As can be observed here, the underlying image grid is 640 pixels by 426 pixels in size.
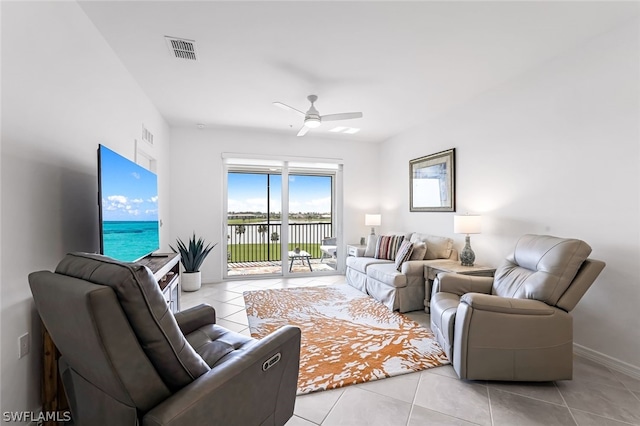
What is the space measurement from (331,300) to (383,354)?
1.58 meters

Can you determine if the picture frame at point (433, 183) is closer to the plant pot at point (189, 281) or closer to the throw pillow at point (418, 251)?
the throw pillow at point (418, 251)

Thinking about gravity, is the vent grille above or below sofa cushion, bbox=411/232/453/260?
above

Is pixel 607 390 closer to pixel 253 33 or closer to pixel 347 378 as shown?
pixel 347 378

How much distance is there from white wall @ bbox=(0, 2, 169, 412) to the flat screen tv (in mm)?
231

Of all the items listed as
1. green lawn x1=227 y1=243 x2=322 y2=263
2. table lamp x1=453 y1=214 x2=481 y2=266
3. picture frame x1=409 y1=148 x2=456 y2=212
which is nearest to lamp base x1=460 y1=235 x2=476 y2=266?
table lamp x1=453 y1=214 x2=481 y2=266

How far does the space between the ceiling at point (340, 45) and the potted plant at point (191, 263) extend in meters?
2.07

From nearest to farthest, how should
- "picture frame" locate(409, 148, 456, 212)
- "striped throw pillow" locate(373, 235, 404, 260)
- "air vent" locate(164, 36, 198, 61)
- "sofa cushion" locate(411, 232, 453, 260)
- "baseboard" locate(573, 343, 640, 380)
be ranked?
"baseboard" locate(573, 343, 640, 380)
"air vent" locate(164, 36, 198, 61)
"sofa cushion" locate(411, 232, 453, 260)
"picture frame" locate(409, 148, 456, 212)
"striped throw pillow" locate(373, 235, 404, 260)

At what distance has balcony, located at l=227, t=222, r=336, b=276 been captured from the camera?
558 cm

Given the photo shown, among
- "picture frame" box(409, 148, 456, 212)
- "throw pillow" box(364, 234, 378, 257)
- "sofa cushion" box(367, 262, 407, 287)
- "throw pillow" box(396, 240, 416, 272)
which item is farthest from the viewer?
"throw pillow" box(364, 234, 378, 257)

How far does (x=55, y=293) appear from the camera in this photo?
0.98 metres

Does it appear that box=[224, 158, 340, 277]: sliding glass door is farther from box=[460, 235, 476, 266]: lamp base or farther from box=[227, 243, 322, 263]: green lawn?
box=[460, 235, 476, 266]: lamp base

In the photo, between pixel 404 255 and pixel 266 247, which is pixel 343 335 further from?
pixel 266 247

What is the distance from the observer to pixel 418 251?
3883mm

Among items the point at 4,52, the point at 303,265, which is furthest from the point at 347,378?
the point at 303,265
